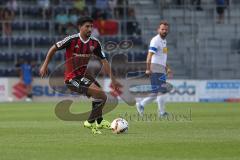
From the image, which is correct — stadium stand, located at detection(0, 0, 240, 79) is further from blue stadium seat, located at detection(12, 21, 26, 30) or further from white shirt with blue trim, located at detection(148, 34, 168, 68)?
white shirt with blue trim, located at detection(148, 34, 168, 68)

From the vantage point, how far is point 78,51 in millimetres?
15273

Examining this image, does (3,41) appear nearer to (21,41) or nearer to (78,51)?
(21,41)

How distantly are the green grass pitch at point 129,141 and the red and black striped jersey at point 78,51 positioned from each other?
1.30 metres

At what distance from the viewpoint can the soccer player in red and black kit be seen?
15.1 metres

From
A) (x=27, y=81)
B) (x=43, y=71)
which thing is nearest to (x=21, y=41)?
(x=27, y=81)

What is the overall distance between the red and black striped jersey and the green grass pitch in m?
1.30

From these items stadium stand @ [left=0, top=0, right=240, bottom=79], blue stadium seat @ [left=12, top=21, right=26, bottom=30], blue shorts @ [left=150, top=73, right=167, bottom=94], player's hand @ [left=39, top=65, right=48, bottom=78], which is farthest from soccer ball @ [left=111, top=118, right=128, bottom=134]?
blue stadium seat @ [left=12, top=21, right=26, bottom=30]

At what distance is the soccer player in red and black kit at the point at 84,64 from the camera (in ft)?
49.5

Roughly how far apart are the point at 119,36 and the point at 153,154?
81.5 ft

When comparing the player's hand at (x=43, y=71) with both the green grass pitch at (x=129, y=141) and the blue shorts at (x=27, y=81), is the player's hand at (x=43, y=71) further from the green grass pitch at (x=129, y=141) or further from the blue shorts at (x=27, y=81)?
the blue shorts at (x=27, y=81)

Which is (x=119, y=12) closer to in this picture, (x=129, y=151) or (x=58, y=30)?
(x=58, y=30)

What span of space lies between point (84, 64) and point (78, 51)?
1.18 ft

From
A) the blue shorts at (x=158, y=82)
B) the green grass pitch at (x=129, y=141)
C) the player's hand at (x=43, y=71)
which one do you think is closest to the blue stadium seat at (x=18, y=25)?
the blue shorts at (x=158, y=82)

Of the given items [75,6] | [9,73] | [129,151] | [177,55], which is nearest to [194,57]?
[177,55]
